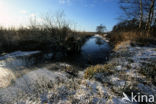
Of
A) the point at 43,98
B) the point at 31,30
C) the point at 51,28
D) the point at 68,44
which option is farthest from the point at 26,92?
the point at 31,30

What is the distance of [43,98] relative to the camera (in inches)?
68.4

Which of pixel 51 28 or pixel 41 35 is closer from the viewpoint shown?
pixel 51 28

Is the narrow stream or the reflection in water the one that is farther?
the reflection in water

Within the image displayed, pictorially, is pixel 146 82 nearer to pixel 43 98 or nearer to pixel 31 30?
pixel 43 98

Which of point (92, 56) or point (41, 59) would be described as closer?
point (41, 59)

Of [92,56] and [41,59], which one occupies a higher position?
[92,56]

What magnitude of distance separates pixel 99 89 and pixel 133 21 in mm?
11838

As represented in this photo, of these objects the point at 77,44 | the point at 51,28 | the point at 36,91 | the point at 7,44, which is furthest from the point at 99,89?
the point at 7,44

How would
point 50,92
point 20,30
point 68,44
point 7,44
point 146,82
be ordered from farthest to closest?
point 20,30
point 7,44
point 68,44
point 146,82
point 50,92

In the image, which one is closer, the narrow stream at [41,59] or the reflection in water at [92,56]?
the narrow stream at [41,59]

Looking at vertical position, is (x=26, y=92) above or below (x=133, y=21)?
below

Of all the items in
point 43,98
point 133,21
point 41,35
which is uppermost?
point 133,21

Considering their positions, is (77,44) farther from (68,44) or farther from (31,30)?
(31,30)

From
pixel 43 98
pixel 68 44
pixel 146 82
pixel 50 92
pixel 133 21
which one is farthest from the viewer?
pixel 133 21
